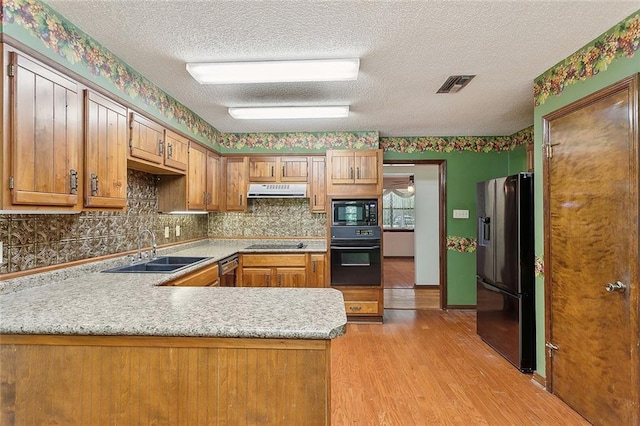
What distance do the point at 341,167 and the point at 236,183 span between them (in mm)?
1415

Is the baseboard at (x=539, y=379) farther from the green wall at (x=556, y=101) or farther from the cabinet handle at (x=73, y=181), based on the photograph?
the cabinet handle at (x=73, y=181)

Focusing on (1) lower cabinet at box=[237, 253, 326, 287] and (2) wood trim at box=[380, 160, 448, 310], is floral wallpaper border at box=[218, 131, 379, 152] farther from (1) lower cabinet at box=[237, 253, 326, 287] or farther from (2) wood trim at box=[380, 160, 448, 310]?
(1) lower cabinet at box=[237, 253, 326, 287]

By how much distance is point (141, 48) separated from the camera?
2.07m

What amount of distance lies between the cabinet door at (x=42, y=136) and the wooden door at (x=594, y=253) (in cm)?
313

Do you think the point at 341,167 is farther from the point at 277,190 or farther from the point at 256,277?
the point at 256,277

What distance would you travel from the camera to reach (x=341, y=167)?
3.91 m

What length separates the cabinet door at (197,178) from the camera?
3254 millimetres

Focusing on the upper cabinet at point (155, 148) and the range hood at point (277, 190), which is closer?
the upper cabinet at point (155, 148)

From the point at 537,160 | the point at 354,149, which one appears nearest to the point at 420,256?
the point at 354,149

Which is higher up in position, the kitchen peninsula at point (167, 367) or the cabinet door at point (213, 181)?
the cabinet door at point (213, 181)

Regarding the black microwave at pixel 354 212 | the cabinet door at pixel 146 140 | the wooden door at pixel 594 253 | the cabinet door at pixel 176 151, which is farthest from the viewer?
the black microwave at pixel 354 212

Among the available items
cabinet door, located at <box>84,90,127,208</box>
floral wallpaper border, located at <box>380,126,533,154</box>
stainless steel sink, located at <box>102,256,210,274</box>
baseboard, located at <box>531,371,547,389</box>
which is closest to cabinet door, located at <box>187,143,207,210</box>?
stainless steel sink, located at <box>102,256,210,274</box>

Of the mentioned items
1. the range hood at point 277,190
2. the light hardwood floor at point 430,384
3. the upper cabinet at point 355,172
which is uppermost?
the upper cabinet at point 355,172

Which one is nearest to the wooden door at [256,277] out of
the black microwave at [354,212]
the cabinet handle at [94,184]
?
the black microwave at [354,212]
